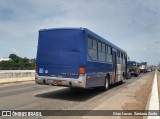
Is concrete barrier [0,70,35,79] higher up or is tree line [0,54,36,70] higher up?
tree line [0,54,36,70]

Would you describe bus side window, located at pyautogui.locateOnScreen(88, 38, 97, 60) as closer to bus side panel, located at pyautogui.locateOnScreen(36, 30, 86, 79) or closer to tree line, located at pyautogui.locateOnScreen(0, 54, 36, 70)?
bus side panel, located at pyautogui.locateOnScreen(36, 30, 86, 79)

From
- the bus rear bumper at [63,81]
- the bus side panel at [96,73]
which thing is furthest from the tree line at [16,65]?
the bus rear bumper at [63,81]

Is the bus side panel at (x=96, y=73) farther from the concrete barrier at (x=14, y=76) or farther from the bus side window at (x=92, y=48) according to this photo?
the concrete barrier at (x=14, y=76)

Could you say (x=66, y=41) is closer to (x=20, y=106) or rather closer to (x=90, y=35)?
(x=90, y=35)

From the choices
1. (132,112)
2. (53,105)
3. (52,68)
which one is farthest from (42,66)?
(132,112)

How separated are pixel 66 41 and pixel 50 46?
94 cm

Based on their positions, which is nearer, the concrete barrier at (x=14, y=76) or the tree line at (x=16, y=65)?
the concrete barrier at (x=14, y=76)

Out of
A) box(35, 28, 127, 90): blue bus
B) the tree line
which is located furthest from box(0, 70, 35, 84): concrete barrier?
the tree line

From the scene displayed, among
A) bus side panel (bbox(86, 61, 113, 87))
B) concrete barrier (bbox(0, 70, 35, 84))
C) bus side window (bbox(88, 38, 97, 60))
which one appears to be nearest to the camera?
bus side panel (bbox(86, 61, 113, 87))

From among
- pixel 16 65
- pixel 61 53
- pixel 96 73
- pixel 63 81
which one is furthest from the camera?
pixel 16 65

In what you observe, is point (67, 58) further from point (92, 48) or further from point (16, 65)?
point (16, 65)

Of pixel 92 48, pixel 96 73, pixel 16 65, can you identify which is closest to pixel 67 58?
pixel 92 48

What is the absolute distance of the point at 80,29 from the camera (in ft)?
42.7

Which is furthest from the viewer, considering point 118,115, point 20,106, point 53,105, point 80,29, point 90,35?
point 90,35
